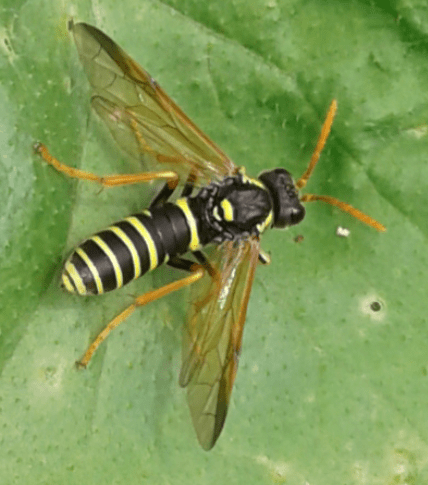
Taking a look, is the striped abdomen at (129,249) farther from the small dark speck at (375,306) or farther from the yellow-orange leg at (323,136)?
the small dark speck at (375,306)

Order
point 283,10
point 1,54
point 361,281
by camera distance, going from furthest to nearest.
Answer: point 361,281
point 283,10
point 1,54

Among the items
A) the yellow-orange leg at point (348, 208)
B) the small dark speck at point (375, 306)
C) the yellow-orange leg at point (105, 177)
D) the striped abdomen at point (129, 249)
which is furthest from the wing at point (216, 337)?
the small dark speck at point (375, 306)

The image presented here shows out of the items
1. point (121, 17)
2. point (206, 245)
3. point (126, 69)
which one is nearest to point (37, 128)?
point (126, 69)

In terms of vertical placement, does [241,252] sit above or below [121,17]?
below

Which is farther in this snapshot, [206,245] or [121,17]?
[206,245]

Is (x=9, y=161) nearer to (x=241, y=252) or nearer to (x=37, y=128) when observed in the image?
(x=37, y=128)

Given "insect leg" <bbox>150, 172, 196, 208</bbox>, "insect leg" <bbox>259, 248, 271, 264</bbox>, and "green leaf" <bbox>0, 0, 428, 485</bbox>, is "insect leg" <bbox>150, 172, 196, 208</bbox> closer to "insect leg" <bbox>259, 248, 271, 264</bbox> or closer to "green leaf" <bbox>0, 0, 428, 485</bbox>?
"green leaf" <bbox>0, 0, 428, 485</bbox>

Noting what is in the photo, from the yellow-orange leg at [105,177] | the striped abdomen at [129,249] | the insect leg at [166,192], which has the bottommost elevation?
the striped abdomen at [129,249]
